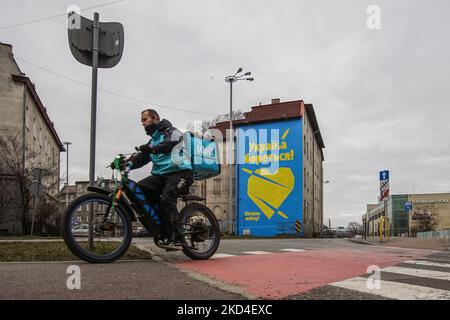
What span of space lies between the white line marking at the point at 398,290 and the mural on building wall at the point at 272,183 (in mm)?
39282

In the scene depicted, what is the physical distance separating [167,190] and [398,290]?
289cm

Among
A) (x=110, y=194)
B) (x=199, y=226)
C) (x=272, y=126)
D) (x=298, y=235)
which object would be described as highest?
(x=272, y=126)

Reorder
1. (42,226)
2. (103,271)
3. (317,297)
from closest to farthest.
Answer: (317,297)
(103,271)
(42,226)

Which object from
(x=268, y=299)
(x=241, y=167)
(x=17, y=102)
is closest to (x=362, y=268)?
(x=268, y=299)

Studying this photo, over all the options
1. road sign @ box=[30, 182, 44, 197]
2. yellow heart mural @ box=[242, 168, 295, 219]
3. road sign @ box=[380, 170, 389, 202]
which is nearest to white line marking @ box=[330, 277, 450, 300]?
road sign @ box=[30, 182, 44, 197]

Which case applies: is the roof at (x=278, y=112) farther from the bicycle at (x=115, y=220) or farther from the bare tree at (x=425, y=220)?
the bare tree at (x=425, y=220)

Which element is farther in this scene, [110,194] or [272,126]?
[272,126]

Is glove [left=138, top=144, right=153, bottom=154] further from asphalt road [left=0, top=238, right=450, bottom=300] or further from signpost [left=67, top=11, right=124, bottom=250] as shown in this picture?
asphalt road [left=0, top=238, right=450, bottom=300]

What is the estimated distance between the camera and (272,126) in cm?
4797

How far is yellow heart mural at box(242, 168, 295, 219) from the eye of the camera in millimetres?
45281
